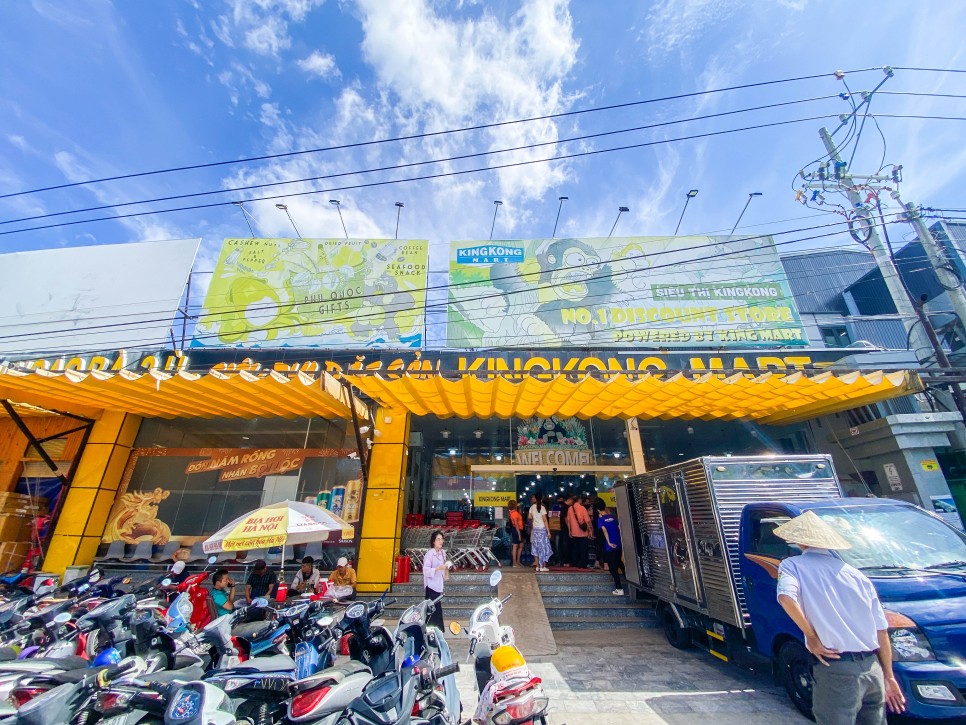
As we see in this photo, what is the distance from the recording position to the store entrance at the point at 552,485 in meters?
13.2

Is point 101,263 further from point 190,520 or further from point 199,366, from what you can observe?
point 190,520

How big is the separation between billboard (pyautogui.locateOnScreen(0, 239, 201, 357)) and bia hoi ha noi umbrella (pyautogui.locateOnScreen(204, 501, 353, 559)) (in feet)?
27.4

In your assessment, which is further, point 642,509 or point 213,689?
point 642,509

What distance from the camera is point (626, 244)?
1438 cm

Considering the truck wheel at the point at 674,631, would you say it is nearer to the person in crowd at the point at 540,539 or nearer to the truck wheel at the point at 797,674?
the truck wheel at the point at 797,674

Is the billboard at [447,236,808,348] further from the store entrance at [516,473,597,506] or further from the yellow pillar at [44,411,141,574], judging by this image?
the yellow pillar at [44,411,141,574]

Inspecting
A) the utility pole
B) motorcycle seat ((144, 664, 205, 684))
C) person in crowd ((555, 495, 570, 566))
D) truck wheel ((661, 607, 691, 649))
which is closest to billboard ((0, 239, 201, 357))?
motorcycle seat ((144, 664, 205, 684))

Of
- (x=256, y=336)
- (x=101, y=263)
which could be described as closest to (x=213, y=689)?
(x=256, y=336)

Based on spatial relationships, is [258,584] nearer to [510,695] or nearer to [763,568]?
[510,695]

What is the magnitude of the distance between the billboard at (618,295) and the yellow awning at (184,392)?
16.6ft

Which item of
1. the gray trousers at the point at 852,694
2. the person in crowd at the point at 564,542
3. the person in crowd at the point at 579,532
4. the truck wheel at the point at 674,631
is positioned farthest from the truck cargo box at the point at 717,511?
the person in crowd at the point at 564,542

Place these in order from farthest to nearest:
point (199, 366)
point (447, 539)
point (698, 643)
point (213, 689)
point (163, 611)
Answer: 1. point (199, 366)
2. point (447, 539)
3. point (698, 643)
4. point (163, 611)
5. point (213, 689)

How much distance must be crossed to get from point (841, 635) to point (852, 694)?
33cm

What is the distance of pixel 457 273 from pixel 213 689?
40.1ft
